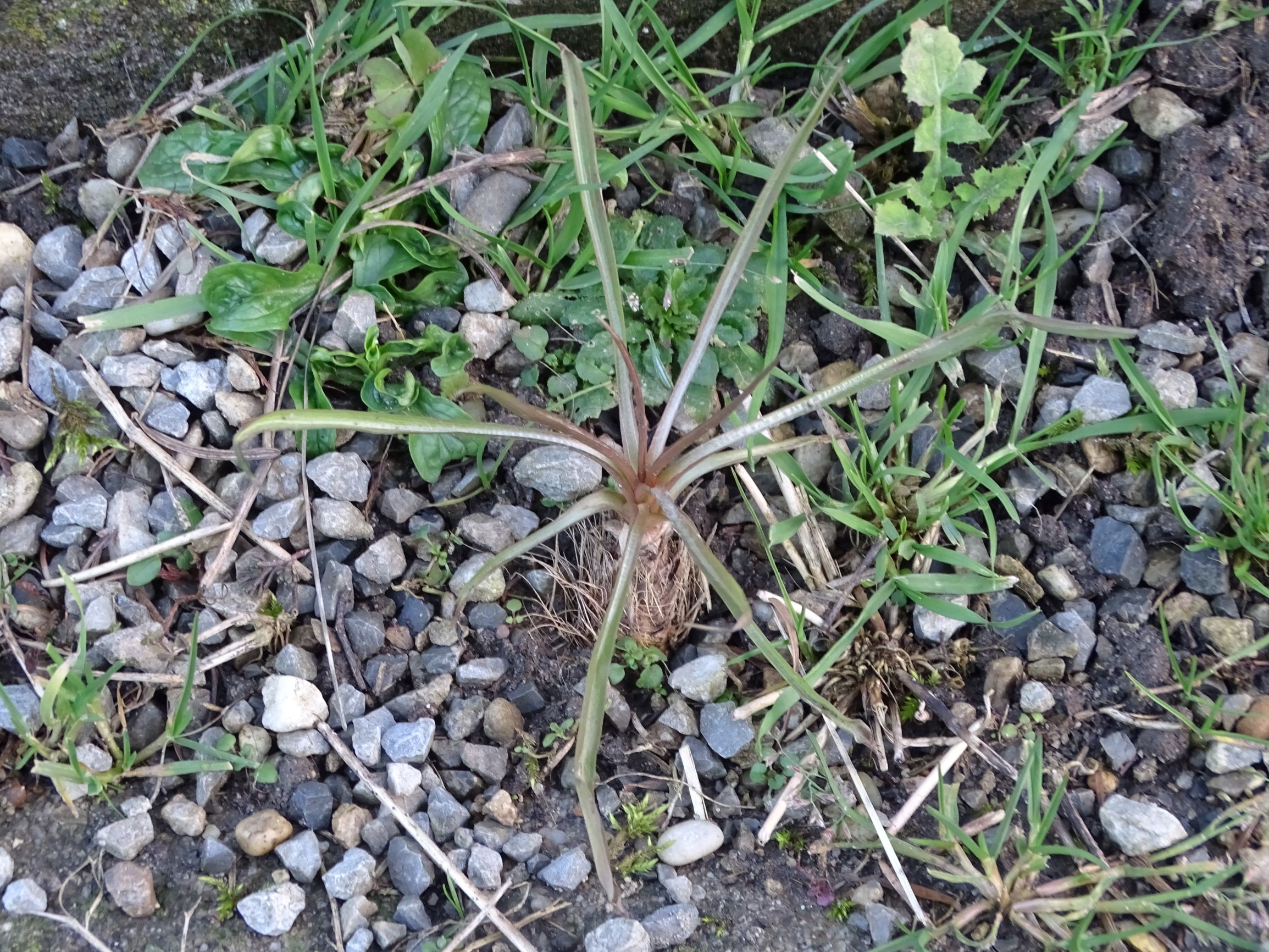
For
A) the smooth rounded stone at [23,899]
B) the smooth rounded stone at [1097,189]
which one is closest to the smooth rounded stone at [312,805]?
the smooth rounded stone at [23,899]

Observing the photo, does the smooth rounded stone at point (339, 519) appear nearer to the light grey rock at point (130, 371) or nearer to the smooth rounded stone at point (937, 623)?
the light grey rock at point (130, 371)

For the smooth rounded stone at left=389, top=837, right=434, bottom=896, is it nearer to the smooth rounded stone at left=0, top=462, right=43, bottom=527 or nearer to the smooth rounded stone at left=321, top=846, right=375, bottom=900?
the smooth rounded stone at left=321, top=846, right=375, bottom=900

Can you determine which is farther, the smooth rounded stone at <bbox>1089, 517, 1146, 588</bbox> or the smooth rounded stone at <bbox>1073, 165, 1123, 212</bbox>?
the smooth rounded stone at <bbox>1073, 165, 1123, 212</bbox>

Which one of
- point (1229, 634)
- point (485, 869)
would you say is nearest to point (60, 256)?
point (485, 869)

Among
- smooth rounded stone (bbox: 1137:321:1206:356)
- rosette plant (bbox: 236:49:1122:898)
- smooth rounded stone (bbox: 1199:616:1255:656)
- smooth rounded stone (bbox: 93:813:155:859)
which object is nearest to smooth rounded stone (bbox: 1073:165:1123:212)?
smooth rounded stone (bbox: 1137:321:1206:356)

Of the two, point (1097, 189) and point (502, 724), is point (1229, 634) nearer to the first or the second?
point (1097, 189)
